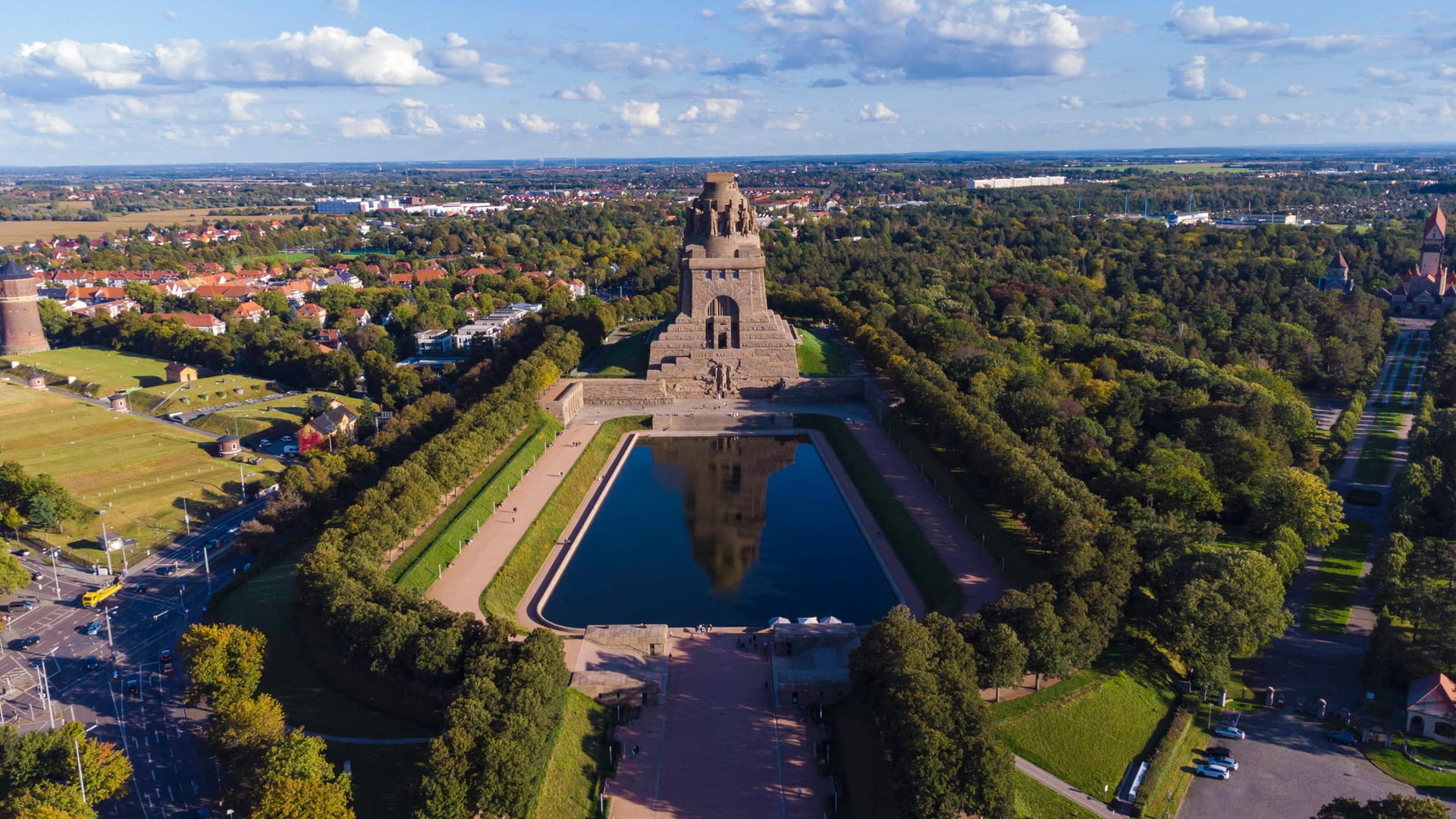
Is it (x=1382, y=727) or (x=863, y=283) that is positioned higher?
(x=863, y=283)

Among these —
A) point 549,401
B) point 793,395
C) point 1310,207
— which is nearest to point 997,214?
point 1310,207

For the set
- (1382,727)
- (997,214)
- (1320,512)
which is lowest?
(1382,727)

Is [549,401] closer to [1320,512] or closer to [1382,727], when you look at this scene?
[1320,512]

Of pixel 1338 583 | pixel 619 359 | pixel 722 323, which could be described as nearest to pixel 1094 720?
pixel 1338 583

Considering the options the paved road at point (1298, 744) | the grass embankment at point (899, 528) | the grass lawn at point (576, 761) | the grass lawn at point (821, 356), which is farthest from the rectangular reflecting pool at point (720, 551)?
the grass lawn at point (821, 356)

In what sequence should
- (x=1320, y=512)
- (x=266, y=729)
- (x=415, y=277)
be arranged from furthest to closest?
(x=415, y=277) < (x=1320, y=512) < (x=266, y=729)

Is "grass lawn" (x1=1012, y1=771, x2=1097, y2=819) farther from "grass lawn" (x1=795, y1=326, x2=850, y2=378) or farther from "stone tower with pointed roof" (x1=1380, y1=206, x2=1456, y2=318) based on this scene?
"stone tower with pointed roof" (x1=1380, y1=206, x2=1456, y2=318)

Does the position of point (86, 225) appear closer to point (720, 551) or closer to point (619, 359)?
point (619, 359)
